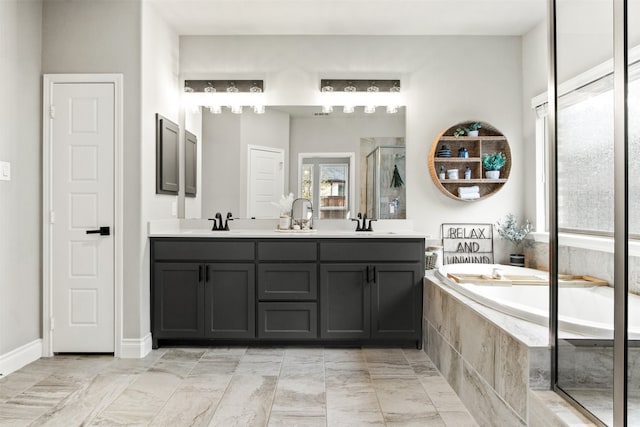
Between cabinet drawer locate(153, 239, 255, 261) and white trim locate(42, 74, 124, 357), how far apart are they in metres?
0.32

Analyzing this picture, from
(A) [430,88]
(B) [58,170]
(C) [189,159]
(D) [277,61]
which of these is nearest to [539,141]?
(A) [430,88]

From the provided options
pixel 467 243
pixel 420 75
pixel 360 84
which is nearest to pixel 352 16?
pixel 360 84

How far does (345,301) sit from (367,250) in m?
0.42

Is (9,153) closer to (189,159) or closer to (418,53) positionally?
(189,159)

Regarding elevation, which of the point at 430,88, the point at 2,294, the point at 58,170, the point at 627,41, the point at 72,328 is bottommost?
the point at 72,328

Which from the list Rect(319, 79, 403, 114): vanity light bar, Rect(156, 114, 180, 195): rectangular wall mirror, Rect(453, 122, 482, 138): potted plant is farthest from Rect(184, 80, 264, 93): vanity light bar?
Rect(453, 122, 482, 138): potted plant

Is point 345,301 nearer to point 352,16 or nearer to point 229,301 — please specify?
point 229,301

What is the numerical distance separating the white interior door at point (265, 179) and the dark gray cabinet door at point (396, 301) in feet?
3.75

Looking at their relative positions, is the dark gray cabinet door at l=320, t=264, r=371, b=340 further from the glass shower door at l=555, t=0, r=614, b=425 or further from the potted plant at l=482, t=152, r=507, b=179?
the glass shower door at l=555, t=0, r=614, b=425

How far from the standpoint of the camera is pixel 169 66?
3.49m

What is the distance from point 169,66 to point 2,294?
211 centimetres

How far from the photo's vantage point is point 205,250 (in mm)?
3133

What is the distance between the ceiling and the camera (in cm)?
318

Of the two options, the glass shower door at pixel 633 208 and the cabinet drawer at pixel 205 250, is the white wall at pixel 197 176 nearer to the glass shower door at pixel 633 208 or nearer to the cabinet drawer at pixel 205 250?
the cabinet drawer at pixel 205 250
